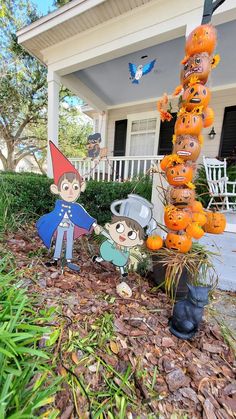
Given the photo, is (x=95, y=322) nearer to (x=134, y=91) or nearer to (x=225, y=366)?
(x=225, y=366)

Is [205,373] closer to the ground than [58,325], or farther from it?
closer to the ground

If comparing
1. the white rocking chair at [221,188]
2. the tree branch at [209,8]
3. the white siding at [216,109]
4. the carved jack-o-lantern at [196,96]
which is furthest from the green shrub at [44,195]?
the white siding at [216,109]

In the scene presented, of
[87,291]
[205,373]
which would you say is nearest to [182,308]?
[205,373]

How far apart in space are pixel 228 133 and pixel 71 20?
13.7 feet

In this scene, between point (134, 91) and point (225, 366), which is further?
point (134, 91)

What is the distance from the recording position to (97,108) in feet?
21.4

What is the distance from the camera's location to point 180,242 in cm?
181

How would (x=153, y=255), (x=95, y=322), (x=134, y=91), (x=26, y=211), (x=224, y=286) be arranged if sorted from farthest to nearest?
(x=134, y=91) < (x=26, y=211) < (x=224, y=286) < (x=153, y=255) < (x=95, y=322)

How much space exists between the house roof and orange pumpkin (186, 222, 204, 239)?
3698mm

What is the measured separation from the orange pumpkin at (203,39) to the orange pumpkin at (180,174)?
951mm

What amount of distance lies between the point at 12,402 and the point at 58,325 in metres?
0.45

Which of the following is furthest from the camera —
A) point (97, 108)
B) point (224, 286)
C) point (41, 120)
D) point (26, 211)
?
point (41, 120)

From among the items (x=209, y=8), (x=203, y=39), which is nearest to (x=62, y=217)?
(x=203, y=39)

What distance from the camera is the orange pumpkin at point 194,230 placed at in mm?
1785
